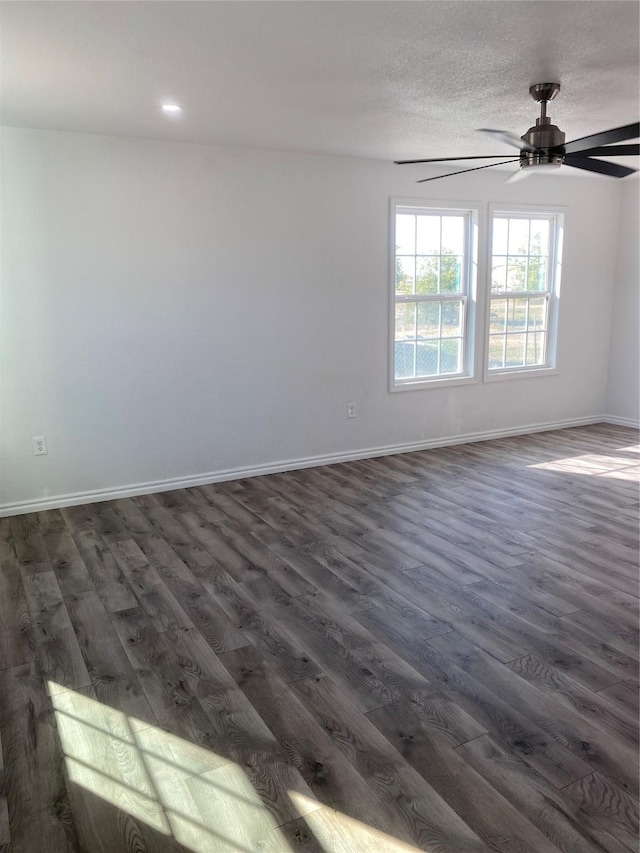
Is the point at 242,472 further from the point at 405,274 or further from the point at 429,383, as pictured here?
the point at 405,274

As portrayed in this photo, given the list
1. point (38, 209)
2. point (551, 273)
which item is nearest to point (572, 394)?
point (551, 273)

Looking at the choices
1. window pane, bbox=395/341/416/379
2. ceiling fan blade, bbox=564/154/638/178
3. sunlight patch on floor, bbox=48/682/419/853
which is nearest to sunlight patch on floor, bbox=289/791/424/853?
sunlight patch on floor, bbox=48/682/419/853

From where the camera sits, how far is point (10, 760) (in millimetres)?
2018

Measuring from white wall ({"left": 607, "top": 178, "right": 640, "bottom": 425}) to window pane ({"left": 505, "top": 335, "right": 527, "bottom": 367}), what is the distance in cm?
119

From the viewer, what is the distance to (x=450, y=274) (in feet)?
19.0

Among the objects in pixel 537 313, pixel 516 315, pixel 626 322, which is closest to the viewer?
pixel 516 315

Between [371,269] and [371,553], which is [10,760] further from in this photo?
[371,269]

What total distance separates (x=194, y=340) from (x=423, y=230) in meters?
2.33

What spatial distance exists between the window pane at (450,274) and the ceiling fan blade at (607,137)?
267 cm

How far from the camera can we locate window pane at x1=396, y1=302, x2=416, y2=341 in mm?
5609

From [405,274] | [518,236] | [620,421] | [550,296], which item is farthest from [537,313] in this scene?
[405,274]

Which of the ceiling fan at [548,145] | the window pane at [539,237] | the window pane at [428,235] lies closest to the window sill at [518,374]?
the window pane at [539,237]

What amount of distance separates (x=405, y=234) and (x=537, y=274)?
5.47 feet

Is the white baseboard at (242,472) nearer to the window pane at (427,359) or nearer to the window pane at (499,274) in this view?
the window pane at (427,359)
